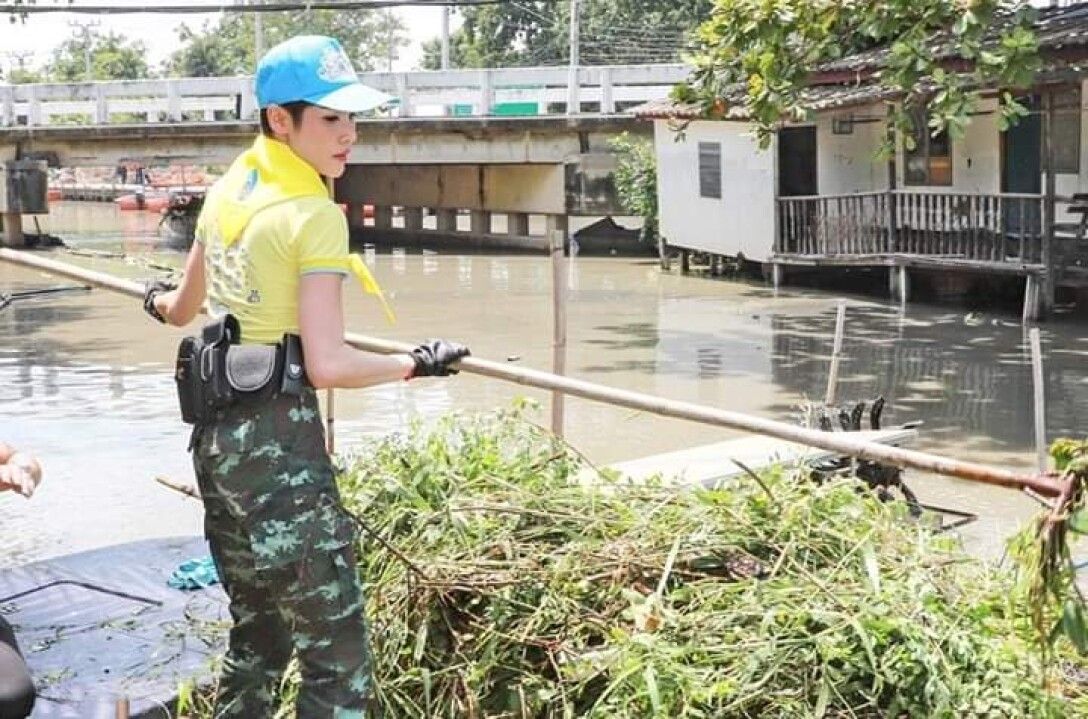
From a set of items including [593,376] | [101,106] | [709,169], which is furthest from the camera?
[101,106]

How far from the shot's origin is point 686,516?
4406mm

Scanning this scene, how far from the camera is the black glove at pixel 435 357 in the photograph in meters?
3.72

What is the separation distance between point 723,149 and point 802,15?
1183cm

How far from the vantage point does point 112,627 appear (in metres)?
5.06

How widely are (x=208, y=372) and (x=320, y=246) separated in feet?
1.28

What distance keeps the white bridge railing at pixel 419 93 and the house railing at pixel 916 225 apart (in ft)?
28.3

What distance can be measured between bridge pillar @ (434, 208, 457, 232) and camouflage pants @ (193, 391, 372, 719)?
30.0 metres

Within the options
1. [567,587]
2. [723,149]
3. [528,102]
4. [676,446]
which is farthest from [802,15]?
[528,102]

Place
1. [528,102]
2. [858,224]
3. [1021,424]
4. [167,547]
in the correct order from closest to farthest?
[167,547]
[1021,424]
[858,224]
[528,102]

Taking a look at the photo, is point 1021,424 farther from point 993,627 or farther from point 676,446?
point 993,627

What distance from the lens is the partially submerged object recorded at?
443 cm

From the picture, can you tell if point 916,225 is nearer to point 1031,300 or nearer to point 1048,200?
point 1031,300

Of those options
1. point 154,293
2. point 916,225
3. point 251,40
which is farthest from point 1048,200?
point 251,40

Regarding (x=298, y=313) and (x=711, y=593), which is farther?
(x=711, y=593)
